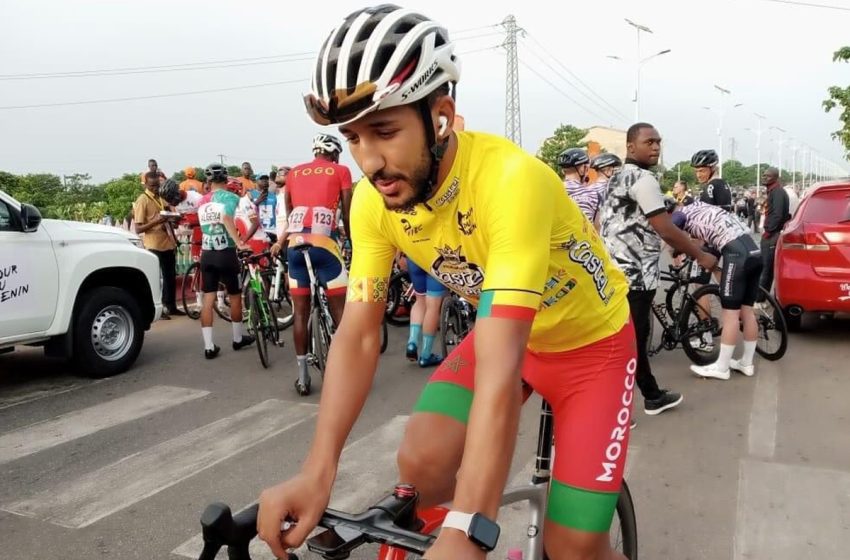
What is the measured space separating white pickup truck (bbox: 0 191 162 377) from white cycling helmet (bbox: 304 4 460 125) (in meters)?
5.40

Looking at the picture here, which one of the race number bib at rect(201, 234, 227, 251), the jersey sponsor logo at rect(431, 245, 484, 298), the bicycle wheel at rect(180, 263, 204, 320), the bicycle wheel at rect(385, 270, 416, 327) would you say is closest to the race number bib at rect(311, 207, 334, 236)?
the race number bib at rect(201, 234, 227, 251)

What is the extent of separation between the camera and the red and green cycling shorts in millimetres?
2010

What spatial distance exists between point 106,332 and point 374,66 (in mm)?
6218

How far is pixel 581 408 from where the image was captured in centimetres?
213

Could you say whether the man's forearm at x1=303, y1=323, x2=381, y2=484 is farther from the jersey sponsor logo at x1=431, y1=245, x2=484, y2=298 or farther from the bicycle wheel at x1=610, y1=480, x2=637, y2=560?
the bicycle wheel at x1=610, y1=480, x2=637, y2=560

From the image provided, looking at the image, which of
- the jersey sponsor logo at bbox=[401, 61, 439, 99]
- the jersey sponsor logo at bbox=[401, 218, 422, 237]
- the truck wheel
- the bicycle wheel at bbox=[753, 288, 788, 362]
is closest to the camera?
the jersey sponsor logo at bbox=[401, 61, 439, 99]

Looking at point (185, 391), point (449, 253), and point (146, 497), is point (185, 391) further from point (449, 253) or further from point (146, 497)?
point (449, 253)

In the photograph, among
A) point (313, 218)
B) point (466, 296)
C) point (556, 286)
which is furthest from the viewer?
point (313, 218)

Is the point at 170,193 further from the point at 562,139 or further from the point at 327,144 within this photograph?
the point at 562,139

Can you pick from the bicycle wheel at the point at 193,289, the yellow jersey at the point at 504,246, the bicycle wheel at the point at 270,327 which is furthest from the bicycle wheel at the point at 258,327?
the yellow jersey at the point at 504,246

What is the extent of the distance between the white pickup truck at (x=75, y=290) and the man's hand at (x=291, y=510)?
5393 mm

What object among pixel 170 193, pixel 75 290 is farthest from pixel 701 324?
pixel 170 193

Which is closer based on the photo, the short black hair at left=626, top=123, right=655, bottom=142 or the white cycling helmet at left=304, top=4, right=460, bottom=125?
the white cycling helmet at left=304, top=4, right=460, bottom=125

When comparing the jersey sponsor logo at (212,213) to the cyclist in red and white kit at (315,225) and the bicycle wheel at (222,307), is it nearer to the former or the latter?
the cyclist in red and white kit at (315,225)
